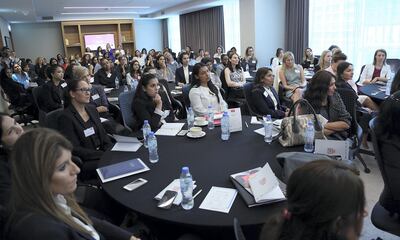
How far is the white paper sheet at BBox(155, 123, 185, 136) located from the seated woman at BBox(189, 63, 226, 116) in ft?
2.17

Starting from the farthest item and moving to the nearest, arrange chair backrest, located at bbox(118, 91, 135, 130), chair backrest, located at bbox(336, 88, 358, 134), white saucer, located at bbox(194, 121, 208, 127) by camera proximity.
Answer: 1. chair backrest, located at bbox(118, 91, 135, 130)
2. chair backrest, located at bbox(336, 88, 358, 134)
3. white saucer, located at bbox(194, 121, 208, 127)

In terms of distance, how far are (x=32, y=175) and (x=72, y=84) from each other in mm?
1789

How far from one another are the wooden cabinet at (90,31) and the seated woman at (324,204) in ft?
54.7

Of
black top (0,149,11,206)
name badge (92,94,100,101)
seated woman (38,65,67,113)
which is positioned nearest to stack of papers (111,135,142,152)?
black top (0,149,11,206)

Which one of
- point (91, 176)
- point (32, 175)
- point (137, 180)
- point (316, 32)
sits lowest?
point (91, 176)

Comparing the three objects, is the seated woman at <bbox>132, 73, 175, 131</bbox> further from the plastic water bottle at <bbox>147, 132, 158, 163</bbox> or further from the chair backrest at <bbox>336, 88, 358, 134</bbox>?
the chair backrest at <bbox>336, 88, 358, 134</bbox>

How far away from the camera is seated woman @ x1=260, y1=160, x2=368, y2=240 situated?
2.86 feet

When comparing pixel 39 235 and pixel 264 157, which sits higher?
pixel 39 235

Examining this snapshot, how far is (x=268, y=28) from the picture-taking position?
9016 mm

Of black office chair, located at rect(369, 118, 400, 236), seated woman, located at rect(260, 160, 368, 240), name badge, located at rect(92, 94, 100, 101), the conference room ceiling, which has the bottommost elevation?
black office chair, located at rect(369, 118, 400, 236)

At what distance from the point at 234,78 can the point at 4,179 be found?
14.8 ft

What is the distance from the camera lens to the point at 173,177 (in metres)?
1.86

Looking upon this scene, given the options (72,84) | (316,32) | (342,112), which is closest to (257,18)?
(316,32)

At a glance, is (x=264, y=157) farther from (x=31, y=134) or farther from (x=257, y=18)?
(x=257, y=18)
